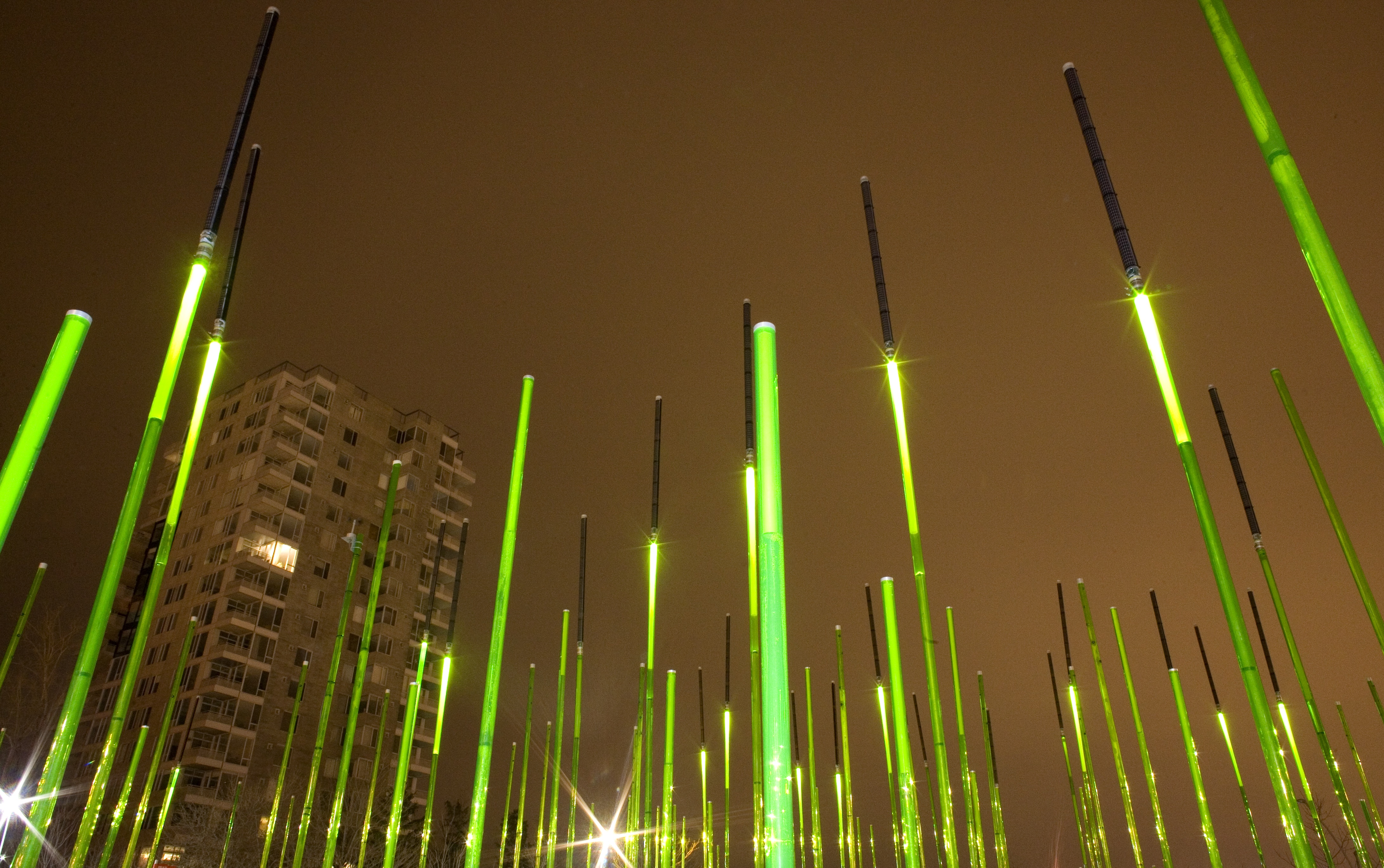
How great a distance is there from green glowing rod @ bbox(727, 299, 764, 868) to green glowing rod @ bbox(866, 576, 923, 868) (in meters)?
1.44

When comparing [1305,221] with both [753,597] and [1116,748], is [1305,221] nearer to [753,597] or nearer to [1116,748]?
[753,597]

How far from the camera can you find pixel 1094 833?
2120 cm

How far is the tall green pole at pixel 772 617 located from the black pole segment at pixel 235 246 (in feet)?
18.0

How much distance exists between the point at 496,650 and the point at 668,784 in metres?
7.41

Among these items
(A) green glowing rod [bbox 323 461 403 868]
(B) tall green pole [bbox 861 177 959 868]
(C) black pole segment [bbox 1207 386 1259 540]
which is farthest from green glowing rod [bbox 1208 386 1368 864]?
(A) green glowing rod [bbox 323 461 403 868]

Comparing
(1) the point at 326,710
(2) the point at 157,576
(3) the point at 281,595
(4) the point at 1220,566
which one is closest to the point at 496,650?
(2) the point at 157,576

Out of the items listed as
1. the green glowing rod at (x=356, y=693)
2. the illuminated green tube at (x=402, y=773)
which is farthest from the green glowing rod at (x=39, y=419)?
the green glowing rod at (x=356, y=693)

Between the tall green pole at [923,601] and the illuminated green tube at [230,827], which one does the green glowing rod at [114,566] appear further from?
the illuminated green tube at [230,827]

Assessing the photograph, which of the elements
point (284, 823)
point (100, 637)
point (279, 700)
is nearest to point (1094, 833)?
point (100, 637)

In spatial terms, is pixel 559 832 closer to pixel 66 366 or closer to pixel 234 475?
pixel 234 475

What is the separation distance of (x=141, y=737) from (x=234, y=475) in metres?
38.5

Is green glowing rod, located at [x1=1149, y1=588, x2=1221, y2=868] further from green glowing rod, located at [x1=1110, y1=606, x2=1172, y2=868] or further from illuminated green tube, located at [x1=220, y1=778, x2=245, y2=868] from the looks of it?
illuminated green tube, located at [x1=220, y1=778, x2=245, y2=868]

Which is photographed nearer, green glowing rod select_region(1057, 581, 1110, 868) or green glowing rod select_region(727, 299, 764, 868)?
green glowing rod select_region(727, 299, 764, 868)

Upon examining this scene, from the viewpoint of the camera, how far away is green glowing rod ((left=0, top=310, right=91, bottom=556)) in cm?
355
